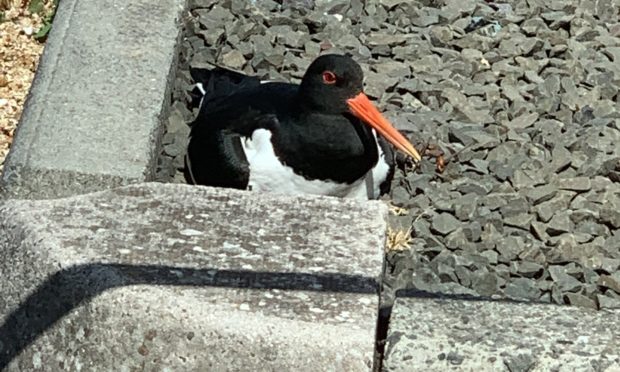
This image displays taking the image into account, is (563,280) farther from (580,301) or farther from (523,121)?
(523,121)

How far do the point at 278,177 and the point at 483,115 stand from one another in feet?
3.02

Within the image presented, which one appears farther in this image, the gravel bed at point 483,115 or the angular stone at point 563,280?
the gravel bed at point 483,115

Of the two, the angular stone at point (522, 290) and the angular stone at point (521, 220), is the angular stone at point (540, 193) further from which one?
the angular stone at point (522, 290)

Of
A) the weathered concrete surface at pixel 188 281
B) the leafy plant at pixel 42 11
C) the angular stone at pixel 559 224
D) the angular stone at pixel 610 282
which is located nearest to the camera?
the weathered concrete surface at pixel 188 281

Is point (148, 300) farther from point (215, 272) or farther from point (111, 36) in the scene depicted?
point (111, 36)

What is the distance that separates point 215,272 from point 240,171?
1.12 meters

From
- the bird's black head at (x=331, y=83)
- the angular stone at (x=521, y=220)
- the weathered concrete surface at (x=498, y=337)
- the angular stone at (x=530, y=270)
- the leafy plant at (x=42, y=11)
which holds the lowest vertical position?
the leafy plant at (x=42, y=11)

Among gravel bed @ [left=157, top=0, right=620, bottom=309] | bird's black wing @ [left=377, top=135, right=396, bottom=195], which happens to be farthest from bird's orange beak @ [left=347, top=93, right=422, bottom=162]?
gravel bed @ [left=157, top=0, right=620, bottom=309]

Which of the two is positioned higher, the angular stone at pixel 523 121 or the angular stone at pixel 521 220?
the angular stone at pixel 521 220

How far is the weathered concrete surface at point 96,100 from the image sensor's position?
429 centimetres

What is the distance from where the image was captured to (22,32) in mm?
5578

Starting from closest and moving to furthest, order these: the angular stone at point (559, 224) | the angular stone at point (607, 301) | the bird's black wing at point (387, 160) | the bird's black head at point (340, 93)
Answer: the angular stone at point (607, 301), the angular stone at point (559, 224), the bird's black head at point (340, 93), the bird's black wing at point (387, 160)

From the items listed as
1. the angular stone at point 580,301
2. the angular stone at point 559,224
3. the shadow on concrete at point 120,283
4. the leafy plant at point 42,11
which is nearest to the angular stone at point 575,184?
the angular stone at point 559,224

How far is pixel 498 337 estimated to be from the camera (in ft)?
11.4
